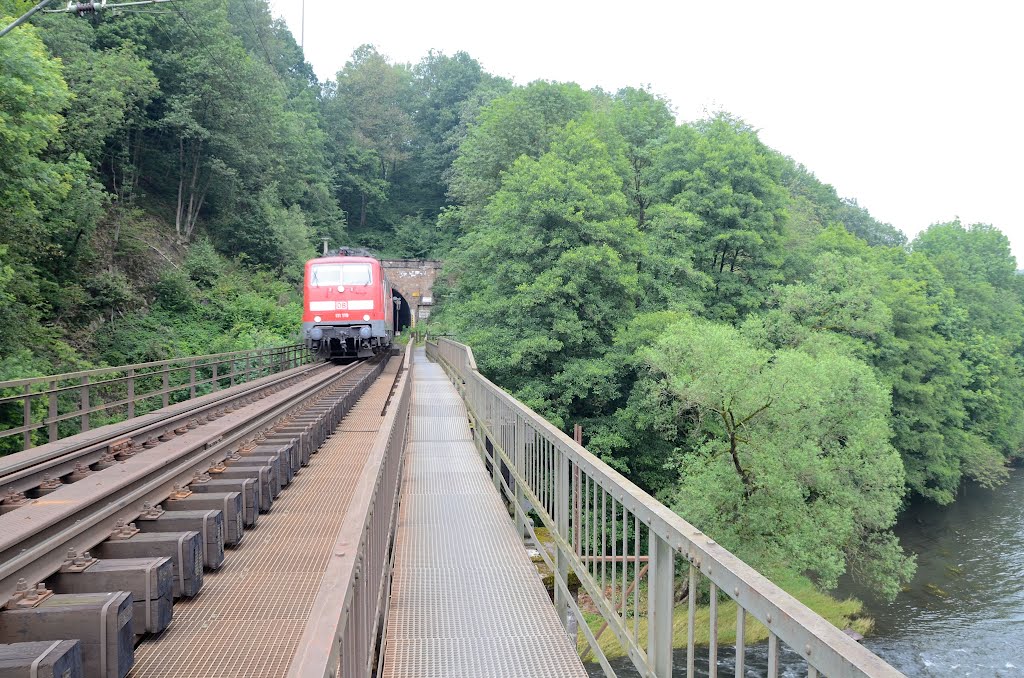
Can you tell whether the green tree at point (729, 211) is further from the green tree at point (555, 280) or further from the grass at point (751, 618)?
the grass at point (751, 618)

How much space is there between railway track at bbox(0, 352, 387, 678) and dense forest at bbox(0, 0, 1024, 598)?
35.3ft

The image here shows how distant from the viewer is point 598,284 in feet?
96.0

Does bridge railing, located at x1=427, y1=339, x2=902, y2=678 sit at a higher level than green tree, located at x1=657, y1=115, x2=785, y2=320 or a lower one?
lower

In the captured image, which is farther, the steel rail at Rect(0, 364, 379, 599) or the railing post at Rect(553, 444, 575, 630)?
the railing post at Rect(553, 444, 575, 630)

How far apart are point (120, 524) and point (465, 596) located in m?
2.51

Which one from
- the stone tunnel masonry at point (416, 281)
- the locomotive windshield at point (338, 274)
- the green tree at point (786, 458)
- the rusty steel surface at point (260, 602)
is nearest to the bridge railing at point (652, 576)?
the rusty steel surface at point (260, 602)

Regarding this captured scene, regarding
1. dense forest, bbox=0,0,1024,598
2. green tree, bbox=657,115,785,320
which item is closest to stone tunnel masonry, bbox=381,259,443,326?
dense forest, bbox=0,0,1024,598

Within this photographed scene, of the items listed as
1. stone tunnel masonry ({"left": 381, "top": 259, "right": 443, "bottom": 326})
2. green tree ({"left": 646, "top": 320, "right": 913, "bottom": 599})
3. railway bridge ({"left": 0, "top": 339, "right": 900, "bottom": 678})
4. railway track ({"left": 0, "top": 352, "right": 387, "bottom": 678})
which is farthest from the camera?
stone tunnel masonry ({"left": 381, "top": 259, "right": 443, "bottom": 326})

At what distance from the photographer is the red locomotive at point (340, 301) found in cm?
2173

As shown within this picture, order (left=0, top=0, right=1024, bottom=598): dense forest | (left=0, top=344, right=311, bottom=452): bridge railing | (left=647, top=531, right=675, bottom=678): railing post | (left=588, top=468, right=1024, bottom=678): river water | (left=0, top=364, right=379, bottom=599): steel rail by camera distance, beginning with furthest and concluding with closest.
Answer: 1. (left=0, top=0, right=1024, bottom=598): dense forest
2. (left=588, top=468, right=1024, bottom=678): river water
3. (left=0, top=344, right=311, bottom=452): bridge railing
4. (left=0, top=364, right=379, bottom=599): steel rail
5. (left=647, top=531, right=675, bottom=678): railing post

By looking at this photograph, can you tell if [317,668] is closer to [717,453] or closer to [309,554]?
[309,554]

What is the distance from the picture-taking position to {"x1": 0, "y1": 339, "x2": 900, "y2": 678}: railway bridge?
8.78 feet

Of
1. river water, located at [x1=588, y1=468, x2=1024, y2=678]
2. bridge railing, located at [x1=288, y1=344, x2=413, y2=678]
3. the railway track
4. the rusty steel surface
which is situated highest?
bridge railing, located at [x1=288, y1=344, x2=413, y2=678]

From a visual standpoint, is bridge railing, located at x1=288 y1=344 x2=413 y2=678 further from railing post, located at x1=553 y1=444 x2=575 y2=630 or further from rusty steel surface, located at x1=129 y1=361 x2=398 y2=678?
railing post, located at x1=553 y1=444 x2=575 y2=630
